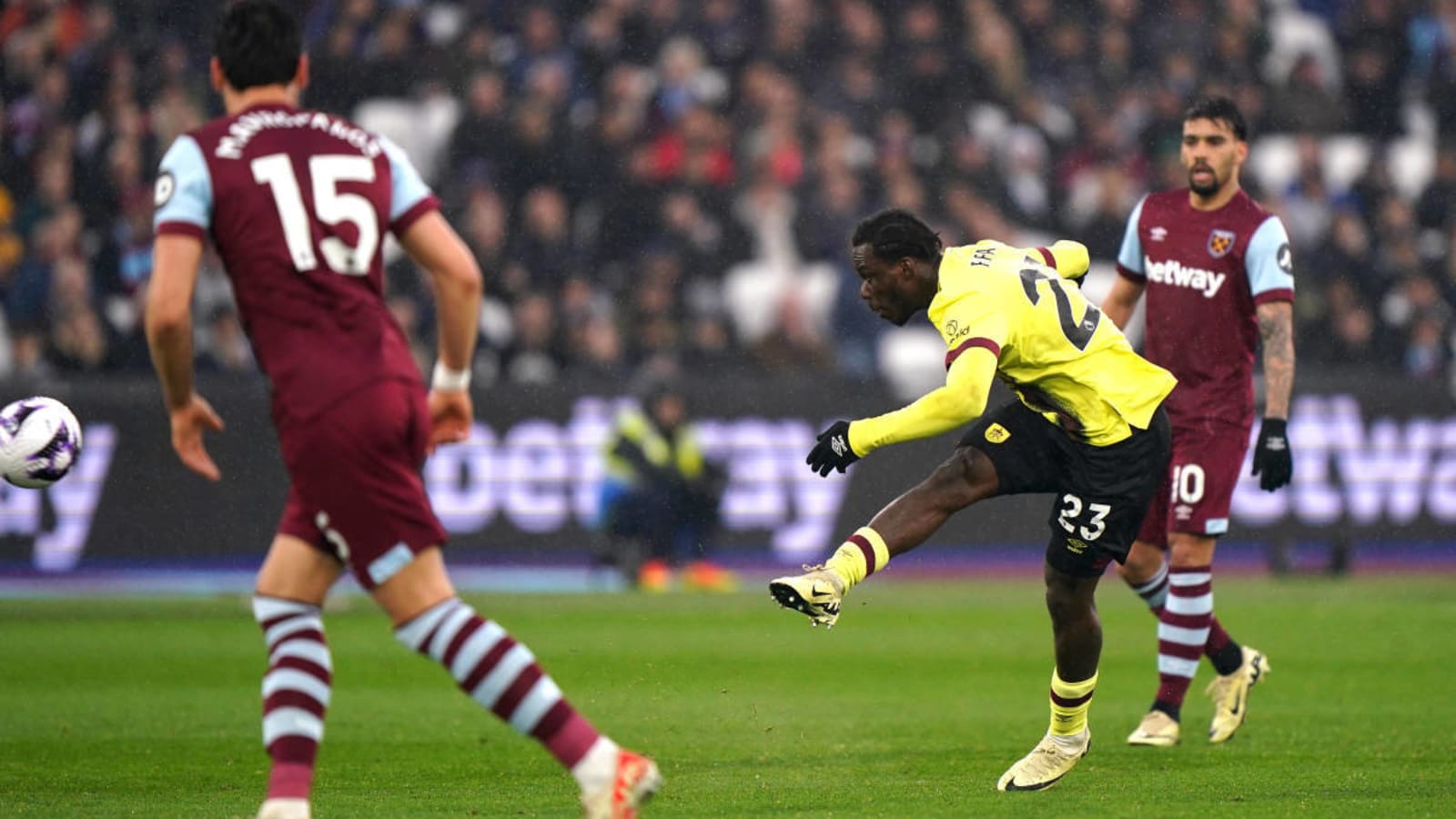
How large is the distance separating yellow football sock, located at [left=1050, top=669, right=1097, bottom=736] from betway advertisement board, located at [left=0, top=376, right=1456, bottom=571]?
1017cm

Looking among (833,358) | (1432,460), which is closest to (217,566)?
(833,358)

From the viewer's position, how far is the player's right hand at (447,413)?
18.3 feet

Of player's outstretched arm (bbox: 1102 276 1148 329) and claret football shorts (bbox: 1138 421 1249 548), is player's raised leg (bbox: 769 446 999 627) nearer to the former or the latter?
claret football shorts (bbox: 1138 421 1249 548)

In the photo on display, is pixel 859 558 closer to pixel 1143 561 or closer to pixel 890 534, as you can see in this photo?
pixel 890 534

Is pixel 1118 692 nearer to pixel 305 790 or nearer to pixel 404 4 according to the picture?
pixel 305 790

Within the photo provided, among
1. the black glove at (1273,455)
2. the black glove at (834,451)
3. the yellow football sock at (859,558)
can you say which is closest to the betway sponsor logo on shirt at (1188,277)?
the black glove at (1273,455)

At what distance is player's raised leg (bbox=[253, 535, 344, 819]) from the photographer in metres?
5.37

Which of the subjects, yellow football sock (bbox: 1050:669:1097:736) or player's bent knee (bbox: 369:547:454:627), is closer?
player's bent knee (bbox: 369:547:454:627)

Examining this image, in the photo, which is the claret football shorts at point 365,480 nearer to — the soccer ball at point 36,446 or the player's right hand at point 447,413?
the player's right hand at point 447,413

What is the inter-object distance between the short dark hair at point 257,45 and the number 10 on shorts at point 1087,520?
3309mm

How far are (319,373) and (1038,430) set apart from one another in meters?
3.08

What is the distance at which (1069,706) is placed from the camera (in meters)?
7.36

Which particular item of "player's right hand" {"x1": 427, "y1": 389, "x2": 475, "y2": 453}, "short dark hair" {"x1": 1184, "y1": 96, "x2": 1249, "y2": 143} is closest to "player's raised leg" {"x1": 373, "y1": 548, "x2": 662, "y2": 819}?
"player's right hand" {"x1": 427, "y1": 389, "x2": 475, "y2": 453}

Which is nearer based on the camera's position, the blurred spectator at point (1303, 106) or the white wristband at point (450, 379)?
the white wristband at point (450, 379)
